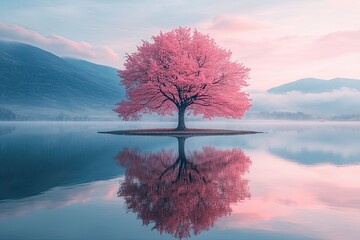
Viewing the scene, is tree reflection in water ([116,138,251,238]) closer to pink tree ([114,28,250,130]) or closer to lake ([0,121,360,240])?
lake ([0,121,360,240])

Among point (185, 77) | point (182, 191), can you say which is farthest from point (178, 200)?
point (185, 77)

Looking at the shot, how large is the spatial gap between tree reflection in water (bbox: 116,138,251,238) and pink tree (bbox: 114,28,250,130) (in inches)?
1277

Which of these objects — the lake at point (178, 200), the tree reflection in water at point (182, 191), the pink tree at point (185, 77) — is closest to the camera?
the lake at point (178, 200)

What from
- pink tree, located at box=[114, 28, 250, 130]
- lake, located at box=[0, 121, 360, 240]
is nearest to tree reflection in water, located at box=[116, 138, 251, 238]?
lake, located at box=[0, 121, 360, 240]

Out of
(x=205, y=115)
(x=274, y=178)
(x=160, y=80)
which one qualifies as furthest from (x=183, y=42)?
(x=274, y=178)

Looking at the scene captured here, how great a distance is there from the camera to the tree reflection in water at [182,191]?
1158 cm

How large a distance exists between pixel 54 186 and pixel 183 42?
46.8 metres

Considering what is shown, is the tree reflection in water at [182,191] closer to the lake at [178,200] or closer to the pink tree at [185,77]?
the lake at [178,200]

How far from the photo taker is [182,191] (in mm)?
15492

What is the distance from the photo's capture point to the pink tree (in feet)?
187

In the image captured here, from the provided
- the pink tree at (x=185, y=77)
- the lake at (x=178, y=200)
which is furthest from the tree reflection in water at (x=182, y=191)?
the pink tree at (x=185, y=77)

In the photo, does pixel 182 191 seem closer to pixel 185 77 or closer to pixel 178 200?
pixel 178 200

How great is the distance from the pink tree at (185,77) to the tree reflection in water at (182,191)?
3245 cm

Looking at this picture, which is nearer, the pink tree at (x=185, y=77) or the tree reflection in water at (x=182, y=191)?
the tree reflection in water at (x=182, y=191)
